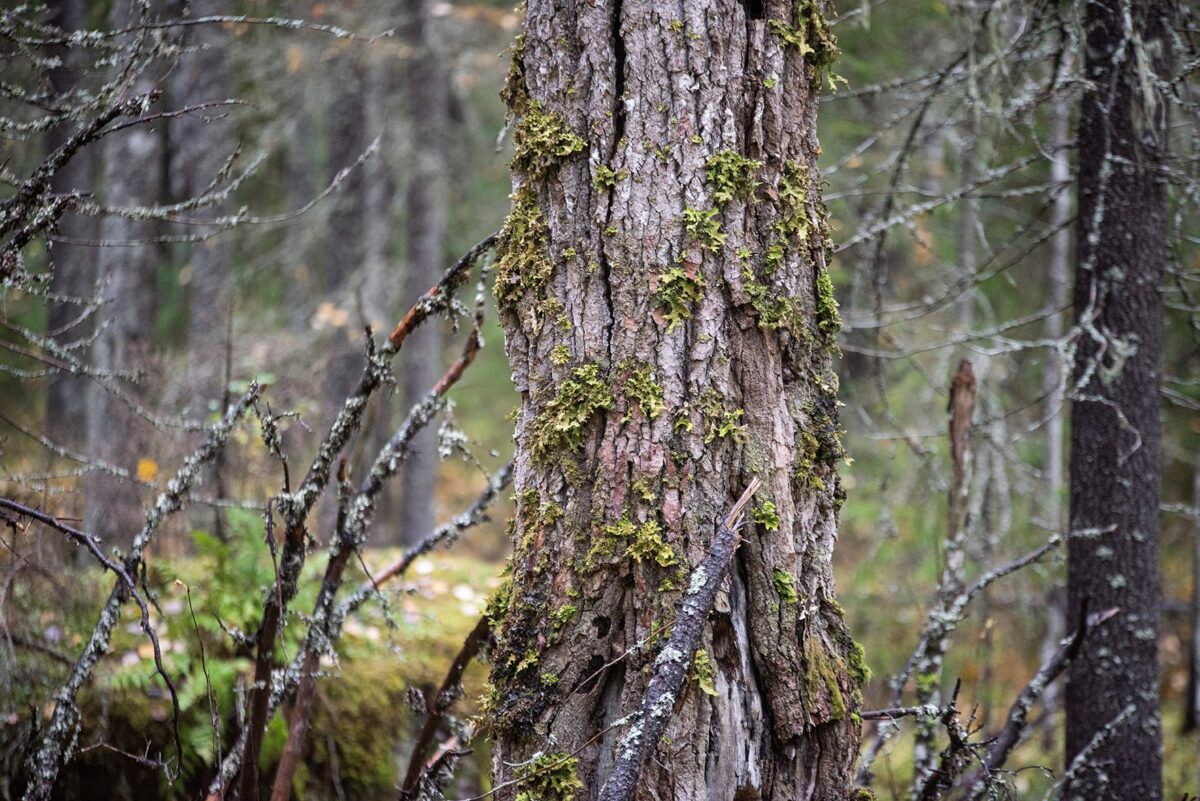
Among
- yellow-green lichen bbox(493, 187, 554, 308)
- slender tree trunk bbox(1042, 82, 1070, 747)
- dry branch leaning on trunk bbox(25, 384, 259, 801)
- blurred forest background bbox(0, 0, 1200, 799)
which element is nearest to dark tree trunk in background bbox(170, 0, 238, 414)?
blurred forest background bbox(0, 0, 1200, 799)

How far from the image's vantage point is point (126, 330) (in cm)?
788

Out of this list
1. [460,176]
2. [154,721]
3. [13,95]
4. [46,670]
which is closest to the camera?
[13,95]

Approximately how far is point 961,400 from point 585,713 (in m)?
2.43

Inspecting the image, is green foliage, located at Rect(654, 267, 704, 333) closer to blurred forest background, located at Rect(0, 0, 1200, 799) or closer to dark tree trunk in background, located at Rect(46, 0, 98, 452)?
blurred forest background, located at Rect(0, 0, 1200, 799)

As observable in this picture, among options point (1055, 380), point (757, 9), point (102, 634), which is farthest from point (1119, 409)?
point (1055, 380)

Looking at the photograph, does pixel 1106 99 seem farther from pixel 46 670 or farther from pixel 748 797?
pixel 46 670

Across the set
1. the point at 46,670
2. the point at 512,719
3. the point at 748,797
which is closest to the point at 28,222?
the point at 46,670

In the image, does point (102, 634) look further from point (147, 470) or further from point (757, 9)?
point (147, 470)

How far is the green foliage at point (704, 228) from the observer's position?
2.01 meters

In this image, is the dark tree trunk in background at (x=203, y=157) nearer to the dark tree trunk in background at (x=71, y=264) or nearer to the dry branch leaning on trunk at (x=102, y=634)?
the dark tree trunk in background at (x=71, y=264)

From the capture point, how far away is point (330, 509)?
8922 mm

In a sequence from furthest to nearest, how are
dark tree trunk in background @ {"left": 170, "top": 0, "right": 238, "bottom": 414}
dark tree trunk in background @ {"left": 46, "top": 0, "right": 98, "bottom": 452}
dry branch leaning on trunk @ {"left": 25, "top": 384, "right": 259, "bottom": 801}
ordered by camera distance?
dark tree trunk in background @ {"left": 46, "top": 0, "right": 98, "bottom": 452}
dark tree trunk in background @ {"left": 170, "top": 0, "right": 238, "bottom": 414}
dry branch leaning on trunk @ {"left": 25, "top": 384, "right": 259, "bottom": 801}

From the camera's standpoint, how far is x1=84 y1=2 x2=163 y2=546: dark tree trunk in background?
6082 millimetres

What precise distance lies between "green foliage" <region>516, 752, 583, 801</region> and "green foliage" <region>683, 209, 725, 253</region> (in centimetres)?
131
